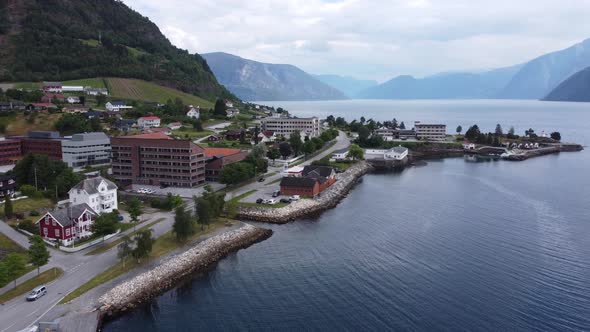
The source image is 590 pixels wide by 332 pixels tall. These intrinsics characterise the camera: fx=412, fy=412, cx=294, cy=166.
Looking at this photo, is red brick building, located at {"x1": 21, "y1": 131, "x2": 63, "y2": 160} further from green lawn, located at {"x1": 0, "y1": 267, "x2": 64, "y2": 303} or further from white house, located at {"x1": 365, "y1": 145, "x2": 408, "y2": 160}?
white house, located at {"x1": 365, "y1": 145, "x2": 408, "y2": 160}

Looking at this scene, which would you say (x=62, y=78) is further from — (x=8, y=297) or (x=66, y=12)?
(x=8, y=297)

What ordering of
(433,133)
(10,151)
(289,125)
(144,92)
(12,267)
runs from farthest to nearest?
(144,92)
(433,133)
(289,125)
(10,151)
(12,267)

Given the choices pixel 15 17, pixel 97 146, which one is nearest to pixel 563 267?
pixel 97 146

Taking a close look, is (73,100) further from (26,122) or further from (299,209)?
(299,209)

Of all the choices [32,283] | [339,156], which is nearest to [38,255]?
[32,283]

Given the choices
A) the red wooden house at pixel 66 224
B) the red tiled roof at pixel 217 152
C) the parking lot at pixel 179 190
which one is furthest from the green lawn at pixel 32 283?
the red tiled roof at pixel 217 152

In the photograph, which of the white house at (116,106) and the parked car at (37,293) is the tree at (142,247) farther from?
the white house at (116,106)

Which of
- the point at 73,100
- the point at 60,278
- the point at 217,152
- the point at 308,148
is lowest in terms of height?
the point at 60,278
